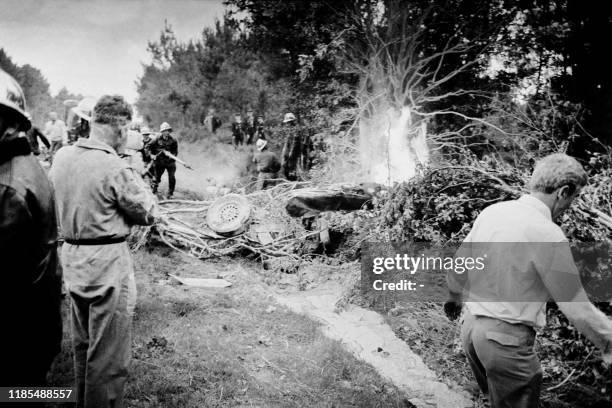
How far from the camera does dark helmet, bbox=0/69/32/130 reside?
1385 millimetres

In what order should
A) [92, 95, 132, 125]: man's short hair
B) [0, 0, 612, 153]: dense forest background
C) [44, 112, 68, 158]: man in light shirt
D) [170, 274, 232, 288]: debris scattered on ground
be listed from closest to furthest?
[92, 95, 132, 125]: man's short hair, [170, 274, 232, 288]: debris scattered on ground, [0, 0, 612, 153]: dense forest background, [44, 112, 68, 158]: man in light shirt

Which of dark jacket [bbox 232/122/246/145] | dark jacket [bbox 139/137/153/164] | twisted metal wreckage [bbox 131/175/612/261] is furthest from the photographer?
dark jacket [bbox 232/122/246/145]

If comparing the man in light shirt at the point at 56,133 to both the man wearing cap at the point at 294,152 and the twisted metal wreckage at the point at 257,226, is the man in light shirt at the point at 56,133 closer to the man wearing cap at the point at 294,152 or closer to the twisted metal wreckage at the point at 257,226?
the twisted metal wreckage at the point at 257,226

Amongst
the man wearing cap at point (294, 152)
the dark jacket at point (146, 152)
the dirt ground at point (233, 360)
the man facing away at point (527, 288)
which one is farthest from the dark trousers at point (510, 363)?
the dark jacket at point (146, 152)

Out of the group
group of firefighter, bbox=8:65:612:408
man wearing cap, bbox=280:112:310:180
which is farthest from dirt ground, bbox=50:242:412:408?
man wearing cap, bbox=280:112:310:180

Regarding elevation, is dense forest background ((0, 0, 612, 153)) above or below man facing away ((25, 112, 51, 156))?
above

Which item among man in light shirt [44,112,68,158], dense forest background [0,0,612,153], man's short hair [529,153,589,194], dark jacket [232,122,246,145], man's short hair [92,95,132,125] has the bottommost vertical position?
man's short hair [529,153,589,194]

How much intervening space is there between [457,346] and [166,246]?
18.4ft

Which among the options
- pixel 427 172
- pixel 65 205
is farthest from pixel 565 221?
pixel 65 205

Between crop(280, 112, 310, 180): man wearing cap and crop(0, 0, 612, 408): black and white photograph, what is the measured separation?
8 cm

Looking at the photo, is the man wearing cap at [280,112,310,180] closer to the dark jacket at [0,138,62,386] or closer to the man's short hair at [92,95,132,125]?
the man's short hair at [92,95,132,125]

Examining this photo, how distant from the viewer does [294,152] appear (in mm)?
11312

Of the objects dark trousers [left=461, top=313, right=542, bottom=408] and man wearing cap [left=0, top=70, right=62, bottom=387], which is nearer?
man wearing cap [left=0, top=70, right=62, bottom=387]

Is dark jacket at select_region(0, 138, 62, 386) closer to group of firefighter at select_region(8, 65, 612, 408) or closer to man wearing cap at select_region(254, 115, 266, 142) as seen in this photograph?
group of firefighter at select_region(8, 65, 612, 408)
